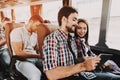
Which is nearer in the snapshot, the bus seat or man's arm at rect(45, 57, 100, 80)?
man's arm at rect(45, 57, 100, 80)

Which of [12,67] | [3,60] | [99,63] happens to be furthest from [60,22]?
[3,60]

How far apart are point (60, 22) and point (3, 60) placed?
120 cm

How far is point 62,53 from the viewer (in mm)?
2146

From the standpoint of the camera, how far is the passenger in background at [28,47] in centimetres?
245

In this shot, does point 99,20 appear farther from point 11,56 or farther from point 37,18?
point 11,56

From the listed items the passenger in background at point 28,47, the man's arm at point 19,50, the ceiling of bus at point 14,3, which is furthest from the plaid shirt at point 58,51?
the ceiling of bus at point 14,3

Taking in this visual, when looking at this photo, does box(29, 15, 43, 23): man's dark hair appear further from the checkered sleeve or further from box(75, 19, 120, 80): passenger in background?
box(75, 19, 120, 80): passenger in background

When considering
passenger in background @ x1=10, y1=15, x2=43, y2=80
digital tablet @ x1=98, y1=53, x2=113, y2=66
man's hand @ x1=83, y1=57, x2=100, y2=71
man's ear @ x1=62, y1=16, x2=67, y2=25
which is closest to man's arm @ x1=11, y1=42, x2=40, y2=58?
passenger in background @ x1=10, y1=15, x2=43, y2=80

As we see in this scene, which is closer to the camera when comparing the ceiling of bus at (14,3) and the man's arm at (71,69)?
the man's arm at (71,69)

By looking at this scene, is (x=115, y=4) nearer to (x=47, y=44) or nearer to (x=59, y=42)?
(x=59, y=42)

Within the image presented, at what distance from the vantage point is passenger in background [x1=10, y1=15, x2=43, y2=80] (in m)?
2.45

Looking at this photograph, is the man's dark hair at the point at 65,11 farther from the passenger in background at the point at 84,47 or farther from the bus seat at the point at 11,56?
the bus seat at the point at 11,56

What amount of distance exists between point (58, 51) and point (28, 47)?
1.74ft

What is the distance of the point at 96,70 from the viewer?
6.58 feet
